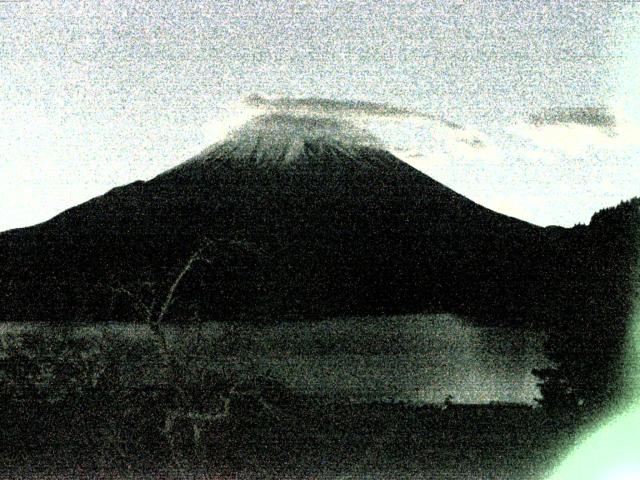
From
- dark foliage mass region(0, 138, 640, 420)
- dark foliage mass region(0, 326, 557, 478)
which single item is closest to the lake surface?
dark foliage mass region(0, 326, 557, 478)

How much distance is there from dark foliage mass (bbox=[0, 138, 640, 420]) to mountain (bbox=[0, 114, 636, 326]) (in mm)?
165

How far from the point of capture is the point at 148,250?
234 ft

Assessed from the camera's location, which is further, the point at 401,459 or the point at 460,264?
the point at 460,264

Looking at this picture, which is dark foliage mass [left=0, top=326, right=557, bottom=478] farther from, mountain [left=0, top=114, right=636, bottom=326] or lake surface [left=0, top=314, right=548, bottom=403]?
mountain [left=0, top=114, right=636, bottom=326]

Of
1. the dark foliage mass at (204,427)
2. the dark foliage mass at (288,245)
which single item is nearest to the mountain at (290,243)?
the dark foliage mass at (288,245)

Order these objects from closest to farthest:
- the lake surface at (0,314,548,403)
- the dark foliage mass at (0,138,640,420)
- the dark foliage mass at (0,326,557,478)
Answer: the dark foliage mass at (0,326,557,478) < the lake surface at (0,314,548,403) < the dark foliage mass at (0,138,640,420)

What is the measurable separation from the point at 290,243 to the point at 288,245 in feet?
2.54

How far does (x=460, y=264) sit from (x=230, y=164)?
147ft

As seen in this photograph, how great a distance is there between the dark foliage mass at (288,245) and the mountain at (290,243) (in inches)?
6.5

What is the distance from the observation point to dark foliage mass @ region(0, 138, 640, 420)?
176 feet

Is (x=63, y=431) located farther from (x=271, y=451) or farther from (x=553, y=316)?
(x=553, y=316)

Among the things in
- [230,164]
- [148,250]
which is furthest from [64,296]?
[230,164]

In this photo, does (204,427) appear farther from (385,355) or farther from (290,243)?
(290,243)

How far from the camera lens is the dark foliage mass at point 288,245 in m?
53.7
